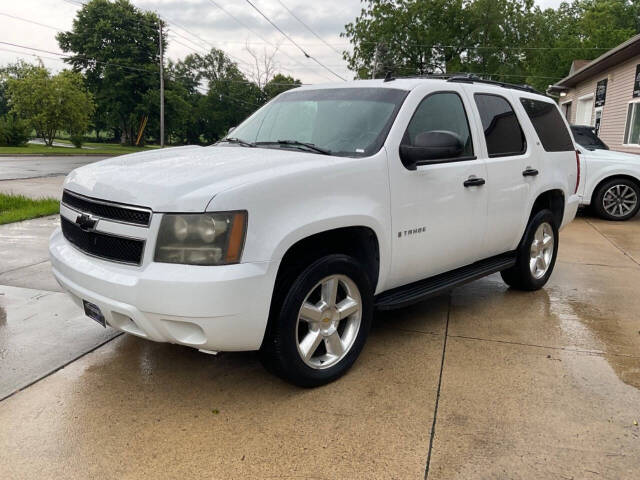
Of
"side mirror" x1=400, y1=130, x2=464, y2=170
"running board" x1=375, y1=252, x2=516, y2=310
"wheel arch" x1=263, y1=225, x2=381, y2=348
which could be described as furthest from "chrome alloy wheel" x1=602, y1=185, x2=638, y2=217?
"wheel arch" x1=263, y1=225, x2=381, y2=348

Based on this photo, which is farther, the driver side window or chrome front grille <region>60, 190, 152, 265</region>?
the driver side window

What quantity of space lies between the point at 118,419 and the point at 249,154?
175 centimetres

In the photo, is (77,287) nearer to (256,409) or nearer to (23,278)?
(256,409)

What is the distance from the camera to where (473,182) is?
407 centimetres

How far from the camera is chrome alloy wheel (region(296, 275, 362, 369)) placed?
3.18 meters

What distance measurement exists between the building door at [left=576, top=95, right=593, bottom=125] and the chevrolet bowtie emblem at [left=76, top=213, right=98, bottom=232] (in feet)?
68.8

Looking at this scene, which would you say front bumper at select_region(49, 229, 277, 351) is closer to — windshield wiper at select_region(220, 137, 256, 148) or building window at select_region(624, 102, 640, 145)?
windshield wiper at select_region(220, 137, 256, 148)

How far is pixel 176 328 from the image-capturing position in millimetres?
2781

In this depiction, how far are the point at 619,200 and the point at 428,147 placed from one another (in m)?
8.46

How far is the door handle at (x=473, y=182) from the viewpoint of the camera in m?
4.02

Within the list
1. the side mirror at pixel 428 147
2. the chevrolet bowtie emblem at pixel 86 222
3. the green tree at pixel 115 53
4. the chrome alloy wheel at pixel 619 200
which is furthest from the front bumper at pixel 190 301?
the green tree at pixel 115 53

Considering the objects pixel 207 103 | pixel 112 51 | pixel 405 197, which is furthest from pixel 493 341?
pixel 207 103

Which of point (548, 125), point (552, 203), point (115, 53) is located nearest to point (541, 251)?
point (552, 203)

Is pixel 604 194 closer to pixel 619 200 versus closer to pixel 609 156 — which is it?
pixel 619 200
